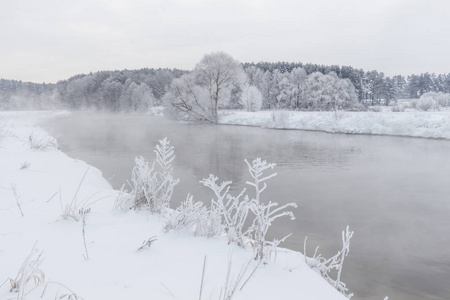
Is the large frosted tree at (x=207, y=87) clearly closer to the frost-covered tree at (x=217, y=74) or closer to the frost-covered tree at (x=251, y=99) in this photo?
the frost-covered tree at (x=217, y=74)

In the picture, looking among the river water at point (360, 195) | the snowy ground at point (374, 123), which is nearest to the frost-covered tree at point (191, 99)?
the snowy ground at point (374, 123)

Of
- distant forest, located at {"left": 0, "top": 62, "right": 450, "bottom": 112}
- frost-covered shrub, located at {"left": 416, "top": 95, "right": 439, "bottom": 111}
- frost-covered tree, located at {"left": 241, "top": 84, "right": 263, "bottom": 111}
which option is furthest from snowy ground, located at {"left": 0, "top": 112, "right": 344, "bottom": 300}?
distant forest, located at {"left": 0, "top": 62, "right": 450, "bottom": 112}

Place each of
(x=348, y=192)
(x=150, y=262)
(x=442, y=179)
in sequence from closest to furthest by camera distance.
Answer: (x=150, y=262) < (x=348, y=192) < (x=442, y=179)

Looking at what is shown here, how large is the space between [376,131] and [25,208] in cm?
2371

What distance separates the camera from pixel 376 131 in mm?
22812

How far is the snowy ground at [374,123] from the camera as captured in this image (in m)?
20.7

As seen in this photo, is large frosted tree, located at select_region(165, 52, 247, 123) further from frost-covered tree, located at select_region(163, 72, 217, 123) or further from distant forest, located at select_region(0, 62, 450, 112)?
distant forest, located at select_region(0, 62, 450, 112)

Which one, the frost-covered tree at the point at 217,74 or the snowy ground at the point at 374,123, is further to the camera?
the frost-covered tree at the point at 217,74

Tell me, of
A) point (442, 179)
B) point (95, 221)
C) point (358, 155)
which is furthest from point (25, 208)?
point (358, 155)

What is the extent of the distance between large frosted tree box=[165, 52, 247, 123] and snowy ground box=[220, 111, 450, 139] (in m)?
9.30

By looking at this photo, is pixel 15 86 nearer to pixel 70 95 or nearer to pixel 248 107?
pixel 70 95

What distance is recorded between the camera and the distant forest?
184ft

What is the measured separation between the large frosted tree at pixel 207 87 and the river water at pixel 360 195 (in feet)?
68.6

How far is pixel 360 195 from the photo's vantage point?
833cm
